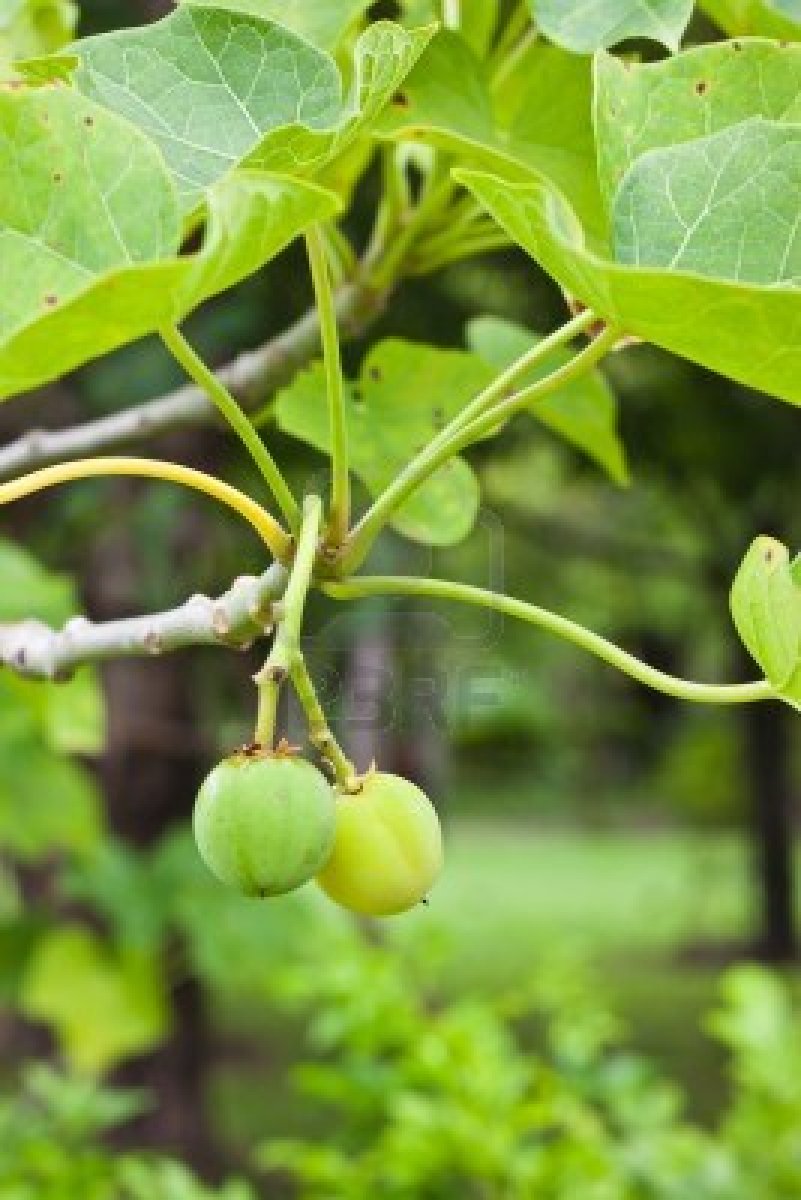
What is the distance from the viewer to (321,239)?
775mm

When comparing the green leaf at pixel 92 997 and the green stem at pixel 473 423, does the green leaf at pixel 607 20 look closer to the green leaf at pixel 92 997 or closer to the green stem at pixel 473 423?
the green stem at pixel 473 423

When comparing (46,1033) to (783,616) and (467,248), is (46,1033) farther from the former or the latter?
(783,616)

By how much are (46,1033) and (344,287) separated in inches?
148

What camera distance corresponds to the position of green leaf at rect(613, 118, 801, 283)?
2.14 feet

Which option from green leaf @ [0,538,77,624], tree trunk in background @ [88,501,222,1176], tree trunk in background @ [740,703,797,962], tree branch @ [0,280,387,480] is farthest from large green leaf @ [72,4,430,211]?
tree trunk in background @ [740,703,797,962]

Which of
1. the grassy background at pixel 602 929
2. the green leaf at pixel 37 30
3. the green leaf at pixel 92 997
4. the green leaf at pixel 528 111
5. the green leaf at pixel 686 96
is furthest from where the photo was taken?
the grassy background at pixel 602 929

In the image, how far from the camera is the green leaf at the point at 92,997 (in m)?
3.58

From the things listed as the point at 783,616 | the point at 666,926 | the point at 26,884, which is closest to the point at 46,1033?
the point at 26,884

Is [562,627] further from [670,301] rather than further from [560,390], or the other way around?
[560,390]

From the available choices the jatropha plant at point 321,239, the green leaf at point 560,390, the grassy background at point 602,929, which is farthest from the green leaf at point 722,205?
the grassy background at point 602,929

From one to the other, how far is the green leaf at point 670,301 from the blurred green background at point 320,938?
0.46 meters

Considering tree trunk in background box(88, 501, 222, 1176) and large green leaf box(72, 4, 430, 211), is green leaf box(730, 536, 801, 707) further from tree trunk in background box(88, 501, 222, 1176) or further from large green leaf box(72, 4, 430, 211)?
tree trunk in background box(88, 501, 222, 1176)

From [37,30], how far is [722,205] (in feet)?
1.83

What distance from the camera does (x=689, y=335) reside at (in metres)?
0.62
